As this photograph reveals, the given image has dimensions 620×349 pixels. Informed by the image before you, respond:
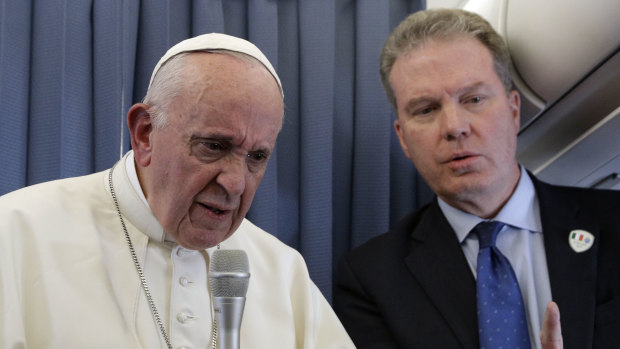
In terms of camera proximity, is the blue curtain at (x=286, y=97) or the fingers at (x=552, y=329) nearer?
the fingers at (x=552, y=329)

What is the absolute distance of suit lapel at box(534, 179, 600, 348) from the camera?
2084 mm

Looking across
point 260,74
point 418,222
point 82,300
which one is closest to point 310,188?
point 418,222

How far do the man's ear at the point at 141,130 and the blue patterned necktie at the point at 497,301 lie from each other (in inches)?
44.7

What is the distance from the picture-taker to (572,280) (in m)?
2.17

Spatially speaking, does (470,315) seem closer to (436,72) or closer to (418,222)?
(418,222)

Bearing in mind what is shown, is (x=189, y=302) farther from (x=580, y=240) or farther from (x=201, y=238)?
(x=580, y=240)

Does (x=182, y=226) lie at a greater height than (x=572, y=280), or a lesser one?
greater

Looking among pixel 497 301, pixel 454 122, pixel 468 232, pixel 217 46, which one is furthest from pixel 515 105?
pixel 217 46

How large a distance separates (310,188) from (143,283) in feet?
3.30

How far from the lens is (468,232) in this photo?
2.39 m

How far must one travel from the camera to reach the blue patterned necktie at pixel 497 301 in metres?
2.13

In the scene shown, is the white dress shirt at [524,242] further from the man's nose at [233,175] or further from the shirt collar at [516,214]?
the man's nose at [233,175]

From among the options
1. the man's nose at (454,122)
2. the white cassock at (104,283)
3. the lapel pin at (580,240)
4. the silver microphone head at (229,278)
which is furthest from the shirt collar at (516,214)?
the silver microphone head at (229,278)

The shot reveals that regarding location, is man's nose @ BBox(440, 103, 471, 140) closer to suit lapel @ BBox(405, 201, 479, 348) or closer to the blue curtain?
suit lapel @ BBox(405, 201, 479, 348)
